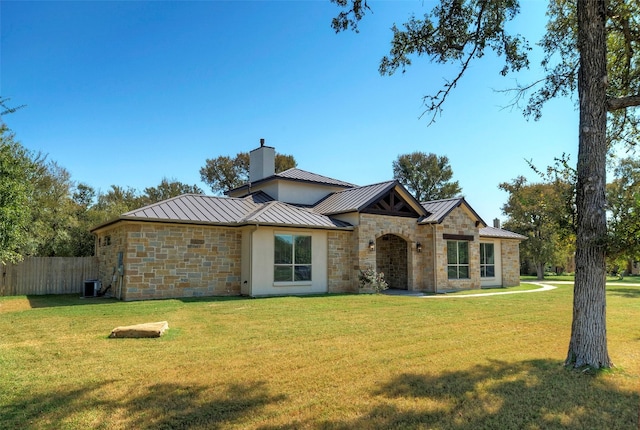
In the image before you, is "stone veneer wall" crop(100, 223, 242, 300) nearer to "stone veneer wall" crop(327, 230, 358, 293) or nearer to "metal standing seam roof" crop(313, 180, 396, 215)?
"stone veneer wall" crop(327, 230, 358, 293)

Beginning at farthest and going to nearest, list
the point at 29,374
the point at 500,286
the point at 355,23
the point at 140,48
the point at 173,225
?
the point at 500,286
the point at 173,225
the point at 140,48
the point at 355,23
the point at 29,374

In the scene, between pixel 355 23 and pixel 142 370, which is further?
pixel 355 23

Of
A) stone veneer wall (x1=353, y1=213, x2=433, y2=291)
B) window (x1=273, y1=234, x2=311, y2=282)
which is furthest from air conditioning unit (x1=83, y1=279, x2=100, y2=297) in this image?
stone veneer wall (x1=353, y1=213, x2=433, y2=291)

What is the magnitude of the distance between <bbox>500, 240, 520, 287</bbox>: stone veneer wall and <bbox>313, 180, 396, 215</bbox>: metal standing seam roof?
30.1ft

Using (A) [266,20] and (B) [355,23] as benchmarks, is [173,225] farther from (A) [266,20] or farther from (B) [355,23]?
(B) [355,23]

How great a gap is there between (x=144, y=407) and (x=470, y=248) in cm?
1829

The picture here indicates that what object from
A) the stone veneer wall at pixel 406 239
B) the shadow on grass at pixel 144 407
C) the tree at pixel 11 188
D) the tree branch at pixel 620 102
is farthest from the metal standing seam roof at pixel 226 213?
the tree branch at pixel 620 102

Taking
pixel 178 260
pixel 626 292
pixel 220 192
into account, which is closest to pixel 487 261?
pixel 626 292

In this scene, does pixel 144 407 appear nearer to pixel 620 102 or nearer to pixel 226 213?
pixel 620 102

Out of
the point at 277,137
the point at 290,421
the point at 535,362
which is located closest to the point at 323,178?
the point at 277,137

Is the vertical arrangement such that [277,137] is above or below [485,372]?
above

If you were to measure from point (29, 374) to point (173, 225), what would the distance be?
29.3 ft

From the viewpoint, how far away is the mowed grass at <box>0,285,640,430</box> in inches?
153

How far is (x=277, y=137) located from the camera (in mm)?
23016
